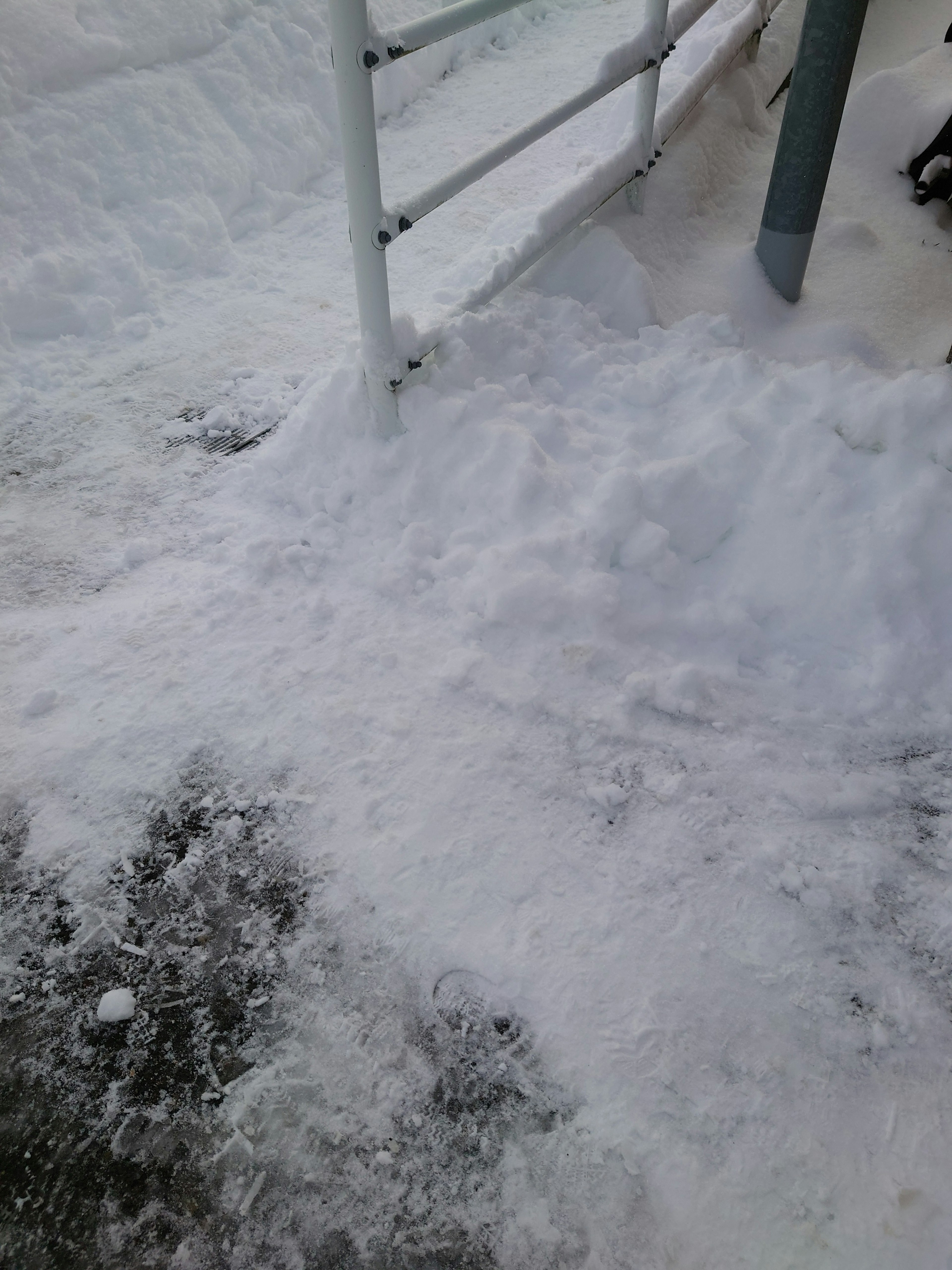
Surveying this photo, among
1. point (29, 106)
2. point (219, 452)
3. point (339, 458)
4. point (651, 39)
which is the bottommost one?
point (219, 452)

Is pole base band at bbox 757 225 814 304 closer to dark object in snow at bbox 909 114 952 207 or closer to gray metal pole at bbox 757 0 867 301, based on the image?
gray metal pole at bbox 757 0 867 301

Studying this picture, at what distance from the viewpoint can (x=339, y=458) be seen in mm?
2213

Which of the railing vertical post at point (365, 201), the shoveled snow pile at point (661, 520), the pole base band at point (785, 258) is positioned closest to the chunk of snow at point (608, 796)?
the shoveled snow pile at point (661, 520)

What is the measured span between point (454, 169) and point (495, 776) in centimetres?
181

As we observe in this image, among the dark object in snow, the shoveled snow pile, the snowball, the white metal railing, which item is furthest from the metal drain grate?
the dark object in snow

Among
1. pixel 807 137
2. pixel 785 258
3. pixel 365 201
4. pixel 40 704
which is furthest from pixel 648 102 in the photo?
pixel 40 704

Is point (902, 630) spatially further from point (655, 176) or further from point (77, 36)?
point (77, 36)

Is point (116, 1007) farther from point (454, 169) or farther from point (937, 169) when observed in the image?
point (937, 169)

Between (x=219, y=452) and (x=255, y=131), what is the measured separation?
7.88 ft

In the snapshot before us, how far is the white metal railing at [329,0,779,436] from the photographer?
173 centimetres

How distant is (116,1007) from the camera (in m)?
1.33

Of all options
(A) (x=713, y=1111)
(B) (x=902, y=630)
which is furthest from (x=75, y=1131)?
(B) (x=902, y=630)

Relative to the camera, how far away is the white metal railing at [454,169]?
5.68ft

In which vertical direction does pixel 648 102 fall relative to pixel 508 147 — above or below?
below
